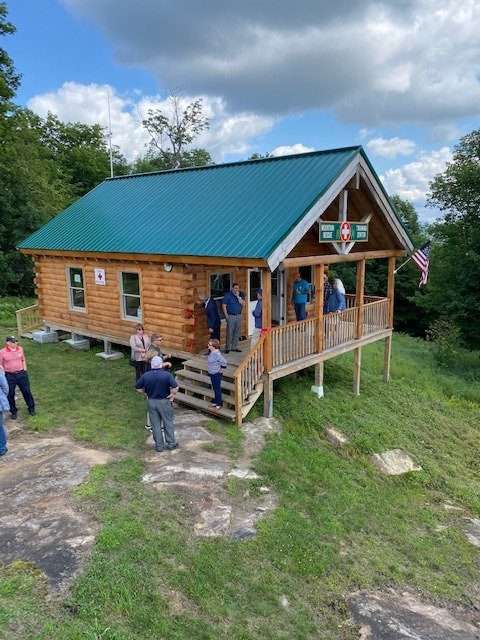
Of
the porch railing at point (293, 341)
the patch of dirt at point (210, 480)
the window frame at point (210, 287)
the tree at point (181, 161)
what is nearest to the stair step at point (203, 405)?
the patch of dirt at point (210, 480)

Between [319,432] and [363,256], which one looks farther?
[363,256]

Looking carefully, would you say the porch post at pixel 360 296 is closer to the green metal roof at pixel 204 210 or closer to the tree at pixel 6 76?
the green metal roof at pixel 204 210

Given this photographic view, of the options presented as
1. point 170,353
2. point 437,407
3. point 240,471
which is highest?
point 170,353

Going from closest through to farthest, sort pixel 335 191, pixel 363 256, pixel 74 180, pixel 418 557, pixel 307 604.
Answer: pixel 307 604 < pixel 418 557 < pixel 335 191 < pixel 363 256 < pixel 74 180

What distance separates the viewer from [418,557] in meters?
7.79

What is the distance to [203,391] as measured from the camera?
1121cm

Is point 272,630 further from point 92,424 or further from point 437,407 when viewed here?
point 437,407

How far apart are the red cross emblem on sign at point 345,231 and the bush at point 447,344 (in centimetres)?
1185

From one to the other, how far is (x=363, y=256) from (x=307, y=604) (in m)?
9.90

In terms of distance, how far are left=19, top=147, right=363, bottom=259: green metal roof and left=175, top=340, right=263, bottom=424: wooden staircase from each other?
2364 millimetres

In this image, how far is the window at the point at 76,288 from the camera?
16094mm

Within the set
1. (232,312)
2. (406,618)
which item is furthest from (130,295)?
(406,618)

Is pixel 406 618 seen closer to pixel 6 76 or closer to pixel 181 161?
pixel 6 76

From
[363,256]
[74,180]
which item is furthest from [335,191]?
[74,180]
